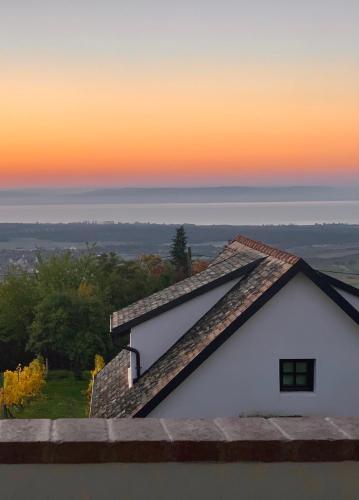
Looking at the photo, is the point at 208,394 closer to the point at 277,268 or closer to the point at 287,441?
the point at 277,268

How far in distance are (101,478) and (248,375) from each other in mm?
9355

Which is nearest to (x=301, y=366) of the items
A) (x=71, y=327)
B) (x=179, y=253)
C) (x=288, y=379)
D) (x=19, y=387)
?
(x=288, y=379)

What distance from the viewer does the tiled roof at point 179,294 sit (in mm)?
13664

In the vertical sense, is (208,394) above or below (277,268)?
below

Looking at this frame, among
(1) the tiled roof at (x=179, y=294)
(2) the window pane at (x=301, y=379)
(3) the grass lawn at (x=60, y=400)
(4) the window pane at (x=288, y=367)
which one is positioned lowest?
(3) the grass lawn at (x=60, y=400)

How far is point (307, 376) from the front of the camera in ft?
40.7

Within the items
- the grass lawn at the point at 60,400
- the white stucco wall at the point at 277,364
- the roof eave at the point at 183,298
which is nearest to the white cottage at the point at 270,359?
the white stucco wall at the point at 277,364

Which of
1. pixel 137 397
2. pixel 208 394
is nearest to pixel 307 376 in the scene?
pixel 208 394

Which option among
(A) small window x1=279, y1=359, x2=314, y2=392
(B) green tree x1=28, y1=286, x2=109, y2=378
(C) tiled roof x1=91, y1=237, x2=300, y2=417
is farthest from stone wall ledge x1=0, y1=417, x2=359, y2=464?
(B) green tree x1=28, y1=286, x2=109, y2=378

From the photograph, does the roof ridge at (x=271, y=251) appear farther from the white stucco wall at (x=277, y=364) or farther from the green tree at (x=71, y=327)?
the green tree at (x=71, y=327)

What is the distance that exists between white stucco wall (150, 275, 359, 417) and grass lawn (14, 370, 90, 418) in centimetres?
1131

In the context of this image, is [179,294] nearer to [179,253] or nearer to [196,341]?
[196,341]

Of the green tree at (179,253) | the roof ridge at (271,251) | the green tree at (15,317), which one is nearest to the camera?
the roof ridge at (271,251)

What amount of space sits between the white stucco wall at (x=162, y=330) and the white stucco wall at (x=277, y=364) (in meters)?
2.08
